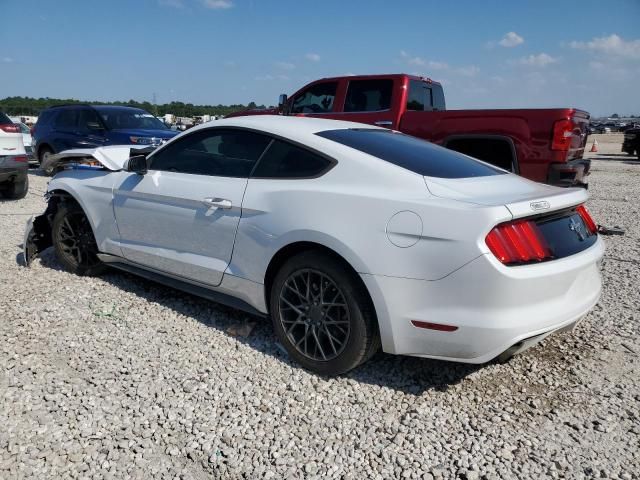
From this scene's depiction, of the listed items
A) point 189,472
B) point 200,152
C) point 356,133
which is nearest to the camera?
point 189,472

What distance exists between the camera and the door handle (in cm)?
339

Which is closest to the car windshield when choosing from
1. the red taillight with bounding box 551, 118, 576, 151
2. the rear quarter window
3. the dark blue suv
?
the dark blue suv

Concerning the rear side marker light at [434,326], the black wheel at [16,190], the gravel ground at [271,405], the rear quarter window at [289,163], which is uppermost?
the rear quarter window at [289,163]

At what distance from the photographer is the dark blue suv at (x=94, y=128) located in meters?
10.8

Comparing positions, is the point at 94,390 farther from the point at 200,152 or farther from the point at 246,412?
the point at 200,152

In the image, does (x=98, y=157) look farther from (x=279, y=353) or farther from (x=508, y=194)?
(x=508, y=194)

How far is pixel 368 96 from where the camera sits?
8.26 meters

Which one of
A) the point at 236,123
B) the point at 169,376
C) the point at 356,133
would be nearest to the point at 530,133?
the point at 356,133

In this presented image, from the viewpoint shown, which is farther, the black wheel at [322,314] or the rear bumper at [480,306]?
the black wheel at [322,314]

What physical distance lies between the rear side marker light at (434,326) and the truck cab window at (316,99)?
637cm

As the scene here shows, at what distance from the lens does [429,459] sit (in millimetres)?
2359

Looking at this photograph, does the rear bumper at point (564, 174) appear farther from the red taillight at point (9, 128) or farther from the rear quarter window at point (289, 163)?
the red taillight at point (9, 128)

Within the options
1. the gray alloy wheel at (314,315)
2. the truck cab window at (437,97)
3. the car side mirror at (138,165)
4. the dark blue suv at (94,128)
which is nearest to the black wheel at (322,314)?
the gray alloy wheel at (314,315)

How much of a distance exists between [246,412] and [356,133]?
1.95 meters
